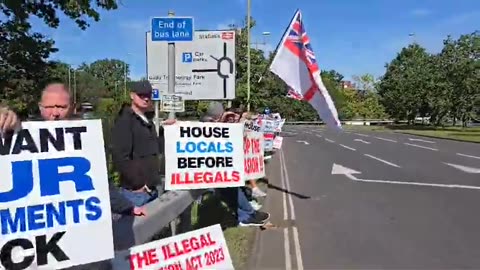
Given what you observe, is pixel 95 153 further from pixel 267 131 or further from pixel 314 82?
pixel 267 131

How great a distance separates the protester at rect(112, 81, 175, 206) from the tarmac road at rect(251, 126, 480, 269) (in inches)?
75.7

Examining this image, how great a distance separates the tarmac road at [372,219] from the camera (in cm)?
682

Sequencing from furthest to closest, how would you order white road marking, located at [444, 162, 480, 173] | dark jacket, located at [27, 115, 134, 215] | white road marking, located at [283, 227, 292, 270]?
1. white road marking, located at [444, 162, 480, 173]
2. white road marking, located at [283, 227, 292, 270]
3. dark jacket, located at [27, 115, 134, 215]

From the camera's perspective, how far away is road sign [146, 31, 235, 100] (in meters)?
11.9

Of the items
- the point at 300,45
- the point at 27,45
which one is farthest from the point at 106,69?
the point at 300,45

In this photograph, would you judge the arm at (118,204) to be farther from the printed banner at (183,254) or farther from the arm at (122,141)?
the arm at (122,141)

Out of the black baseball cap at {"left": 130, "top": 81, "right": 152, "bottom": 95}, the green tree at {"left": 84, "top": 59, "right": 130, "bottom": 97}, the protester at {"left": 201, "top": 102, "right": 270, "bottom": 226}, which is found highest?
the green tree at {"left": 84, "top": 59, "right": 130, "bottom": 97}

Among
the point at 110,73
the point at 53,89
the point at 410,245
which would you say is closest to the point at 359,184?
the point at 410,245

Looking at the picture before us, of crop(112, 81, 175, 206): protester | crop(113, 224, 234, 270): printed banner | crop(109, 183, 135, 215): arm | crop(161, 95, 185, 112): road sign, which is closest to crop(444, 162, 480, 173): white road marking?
crop(161, 95, 185, 112): road sign

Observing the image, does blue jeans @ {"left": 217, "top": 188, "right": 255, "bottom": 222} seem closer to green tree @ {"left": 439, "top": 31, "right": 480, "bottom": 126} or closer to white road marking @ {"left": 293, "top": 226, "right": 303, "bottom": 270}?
white road marking @ {"left": 293, "top": 226, "right": 303, "bottom": 270}

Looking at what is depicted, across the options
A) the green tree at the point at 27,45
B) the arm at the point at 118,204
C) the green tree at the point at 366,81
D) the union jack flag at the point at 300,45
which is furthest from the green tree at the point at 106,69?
the arm at the point at 118,204

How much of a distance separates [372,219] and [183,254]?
5648 mm

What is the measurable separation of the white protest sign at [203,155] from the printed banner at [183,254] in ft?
3.27

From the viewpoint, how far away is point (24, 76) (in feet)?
77.2
